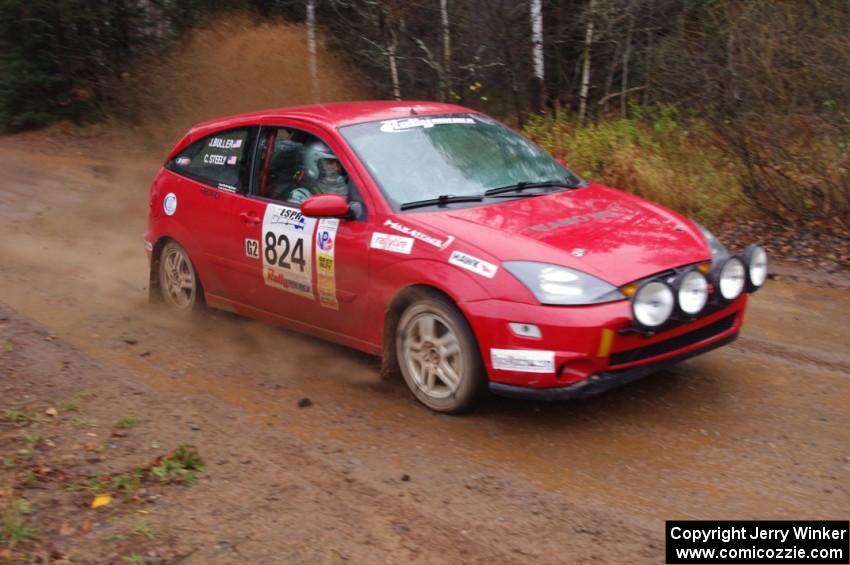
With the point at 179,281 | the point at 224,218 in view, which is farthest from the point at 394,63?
the point at 224,218

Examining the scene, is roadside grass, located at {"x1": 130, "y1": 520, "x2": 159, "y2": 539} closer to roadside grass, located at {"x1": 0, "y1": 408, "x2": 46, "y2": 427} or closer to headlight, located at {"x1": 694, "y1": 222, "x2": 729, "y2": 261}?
roadside grass, located at {"x1": 0, "y1": 408, "x2": 46, "y2": 427}

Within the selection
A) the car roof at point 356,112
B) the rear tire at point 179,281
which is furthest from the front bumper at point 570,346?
the rear tire at point 179,281

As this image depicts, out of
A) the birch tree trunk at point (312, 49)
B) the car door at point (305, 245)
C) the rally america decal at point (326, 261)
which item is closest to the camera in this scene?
the car door at point (305, 245)

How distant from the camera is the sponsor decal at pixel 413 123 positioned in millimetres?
6473

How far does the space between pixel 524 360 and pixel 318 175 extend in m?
2.11

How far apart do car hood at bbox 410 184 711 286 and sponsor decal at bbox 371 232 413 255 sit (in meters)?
0.15

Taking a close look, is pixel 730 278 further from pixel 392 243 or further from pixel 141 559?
pixel 141 559

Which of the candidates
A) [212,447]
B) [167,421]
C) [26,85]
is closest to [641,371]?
[212,447]

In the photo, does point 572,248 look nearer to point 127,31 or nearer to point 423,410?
point 423,410

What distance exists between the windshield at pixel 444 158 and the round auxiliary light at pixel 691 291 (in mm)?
1479

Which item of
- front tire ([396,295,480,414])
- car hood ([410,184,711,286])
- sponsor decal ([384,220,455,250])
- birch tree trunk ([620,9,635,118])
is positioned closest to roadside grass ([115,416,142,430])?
front tire ([396,295,480,414])

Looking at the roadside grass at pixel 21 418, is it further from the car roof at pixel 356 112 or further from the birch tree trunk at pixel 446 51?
the birch tree trunk at pixel 446 51

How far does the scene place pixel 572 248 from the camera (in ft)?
17.3

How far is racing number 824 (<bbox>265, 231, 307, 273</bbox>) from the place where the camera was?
6328 mm
